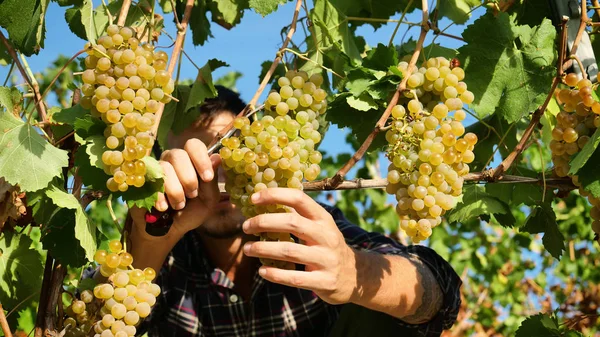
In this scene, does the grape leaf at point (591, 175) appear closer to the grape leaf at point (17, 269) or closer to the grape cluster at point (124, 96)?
the grape cluster at point (124, 96)

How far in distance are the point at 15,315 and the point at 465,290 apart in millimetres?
7420

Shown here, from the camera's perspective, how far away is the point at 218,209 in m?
2.54

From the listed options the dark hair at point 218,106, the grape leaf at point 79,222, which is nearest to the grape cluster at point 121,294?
the grape leaf at point 79,222

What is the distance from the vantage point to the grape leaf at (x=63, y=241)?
1.53 m

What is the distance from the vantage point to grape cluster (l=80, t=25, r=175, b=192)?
1.33 meters

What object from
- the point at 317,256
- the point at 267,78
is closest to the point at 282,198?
the point at 317,256

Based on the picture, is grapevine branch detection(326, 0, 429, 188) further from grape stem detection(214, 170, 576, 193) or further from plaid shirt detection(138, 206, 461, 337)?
plaid shirt detection(138, 206, 461, 337)

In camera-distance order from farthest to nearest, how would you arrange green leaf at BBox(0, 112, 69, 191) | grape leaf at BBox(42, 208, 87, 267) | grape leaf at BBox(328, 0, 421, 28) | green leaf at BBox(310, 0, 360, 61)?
1. grape leaf at BBox(328, 0, 421, 28)
2. green leaf at BBox(310, 0, 360, 61)
3. grape leaf at BBox(42, 208, 87, 267)
4. green leaf at BBox(0, 112, 69, 191)

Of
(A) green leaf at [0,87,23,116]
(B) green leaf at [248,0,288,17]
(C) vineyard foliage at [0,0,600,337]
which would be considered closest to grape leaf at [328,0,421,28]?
(C) vineyard foliage at [0,0,600,337]

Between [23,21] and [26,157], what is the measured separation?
411mm

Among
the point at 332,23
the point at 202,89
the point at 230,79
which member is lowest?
the point at 202,89

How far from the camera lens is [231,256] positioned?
106 inches

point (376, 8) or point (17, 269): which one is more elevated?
point (376, 8)

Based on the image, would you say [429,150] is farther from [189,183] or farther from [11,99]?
[11,99]
